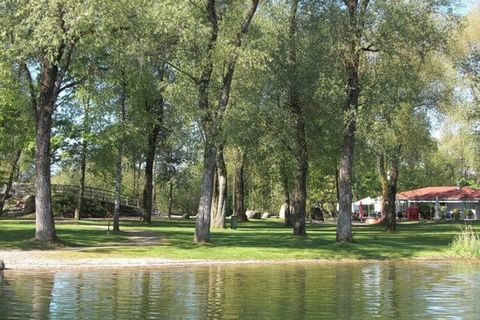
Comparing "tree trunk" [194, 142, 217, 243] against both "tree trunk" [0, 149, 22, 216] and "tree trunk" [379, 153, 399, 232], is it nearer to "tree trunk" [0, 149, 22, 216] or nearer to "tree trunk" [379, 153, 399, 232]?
"tree trunk" [379, 153, 399, 232]

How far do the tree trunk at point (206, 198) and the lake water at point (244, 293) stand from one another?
6394mm

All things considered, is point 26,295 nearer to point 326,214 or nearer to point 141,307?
point 141,307

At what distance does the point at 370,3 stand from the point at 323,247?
10986mm

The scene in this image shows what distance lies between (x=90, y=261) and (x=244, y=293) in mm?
9128

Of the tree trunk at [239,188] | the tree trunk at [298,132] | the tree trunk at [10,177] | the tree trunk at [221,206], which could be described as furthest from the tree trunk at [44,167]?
the tree trunk at [239,188]

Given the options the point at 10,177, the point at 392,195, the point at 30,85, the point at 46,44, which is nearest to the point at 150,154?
the point at 10,177

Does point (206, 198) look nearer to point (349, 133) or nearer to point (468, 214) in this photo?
point (349, 133)

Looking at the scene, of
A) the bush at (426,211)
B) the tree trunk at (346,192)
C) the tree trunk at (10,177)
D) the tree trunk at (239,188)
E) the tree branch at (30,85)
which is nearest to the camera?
the tree branch at (30,85)

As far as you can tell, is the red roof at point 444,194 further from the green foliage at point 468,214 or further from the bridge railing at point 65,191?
the bridge railing at point 65,191

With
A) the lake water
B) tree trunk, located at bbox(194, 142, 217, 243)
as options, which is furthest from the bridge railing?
the lake water

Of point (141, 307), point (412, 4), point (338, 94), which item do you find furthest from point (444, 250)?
point (141, 307)

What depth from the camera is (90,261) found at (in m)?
22.9

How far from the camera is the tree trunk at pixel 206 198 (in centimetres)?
2827

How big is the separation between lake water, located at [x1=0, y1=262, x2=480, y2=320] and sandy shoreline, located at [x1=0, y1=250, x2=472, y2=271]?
139 cm
